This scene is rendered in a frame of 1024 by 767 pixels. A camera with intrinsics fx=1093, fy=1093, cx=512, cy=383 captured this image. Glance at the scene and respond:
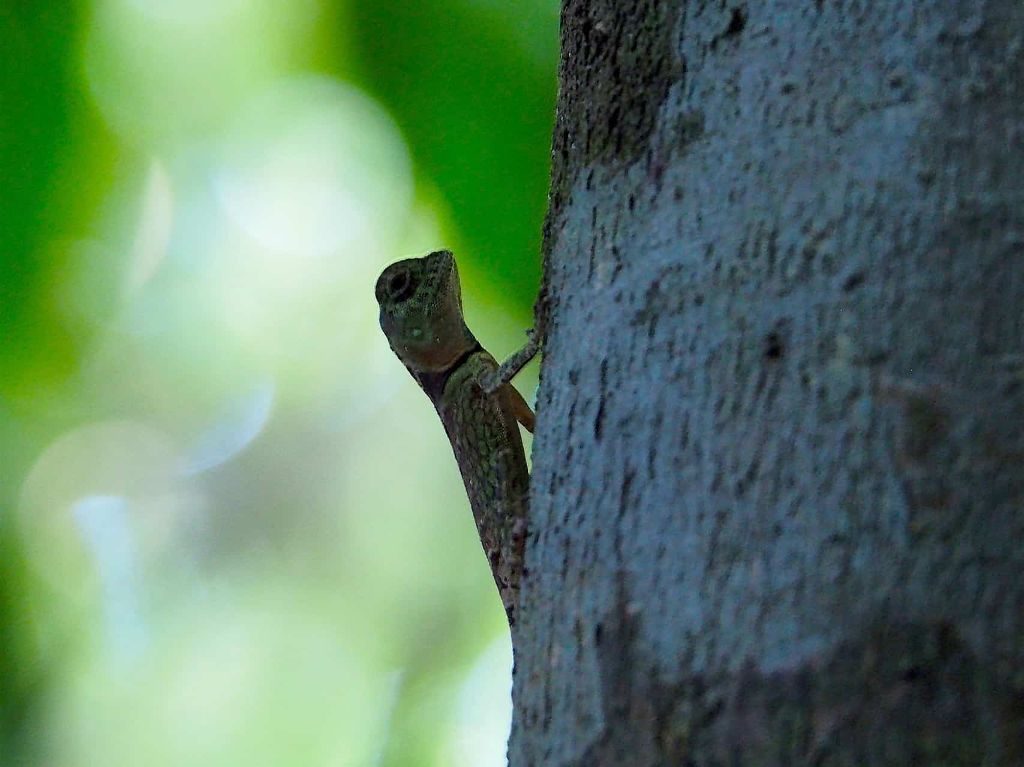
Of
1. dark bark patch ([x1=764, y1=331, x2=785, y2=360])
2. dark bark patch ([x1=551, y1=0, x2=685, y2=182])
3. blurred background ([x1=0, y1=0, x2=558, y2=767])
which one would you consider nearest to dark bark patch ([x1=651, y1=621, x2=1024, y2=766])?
dark bark patch ([x1=764, y1=331, x2=785, y2=360])

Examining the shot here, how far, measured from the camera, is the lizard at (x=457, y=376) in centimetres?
261

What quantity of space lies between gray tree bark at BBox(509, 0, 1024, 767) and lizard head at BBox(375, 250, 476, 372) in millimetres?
1488

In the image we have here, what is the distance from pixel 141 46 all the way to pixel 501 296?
184 centimetres

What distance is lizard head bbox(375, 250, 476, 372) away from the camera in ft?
9.34

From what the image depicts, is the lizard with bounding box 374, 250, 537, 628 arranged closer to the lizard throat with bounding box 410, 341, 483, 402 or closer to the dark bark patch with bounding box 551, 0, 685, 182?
the lizard throat with bounding box 410, 341, 483, 402

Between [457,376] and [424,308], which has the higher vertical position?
[424,308]

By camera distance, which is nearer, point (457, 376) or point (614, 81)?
point (614, 81)

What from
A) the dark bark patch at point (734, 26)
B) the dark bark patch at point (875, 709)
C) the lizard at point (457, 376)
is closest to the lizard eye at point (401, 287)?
the lizard at point (457, 376)

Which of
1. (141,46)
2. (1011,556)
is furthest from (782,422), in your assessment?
(141,46)

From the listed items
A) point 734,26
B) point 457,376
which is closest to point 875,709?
point 734,26

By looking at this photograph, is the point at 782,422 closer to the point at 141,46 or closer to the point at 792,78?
the point at 792,78

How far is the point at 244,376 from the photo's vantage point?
5.12 m

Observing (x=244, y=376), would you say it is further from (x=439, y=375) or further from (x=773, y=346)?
(x=773, y=346)

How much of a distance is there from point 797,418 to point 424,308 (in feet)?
6.13
